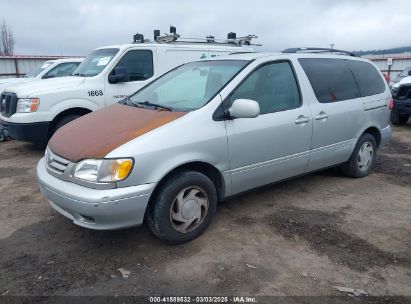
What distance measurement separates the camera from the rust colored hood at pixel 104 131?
3.12 m

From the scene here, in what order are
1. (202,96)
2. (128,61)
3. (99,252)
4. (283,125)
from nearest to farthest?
(99,252) < (202,96) < (283,125) < (128,61)

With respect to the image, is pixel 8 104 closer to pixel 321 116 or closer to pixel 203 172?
pixel 203 172

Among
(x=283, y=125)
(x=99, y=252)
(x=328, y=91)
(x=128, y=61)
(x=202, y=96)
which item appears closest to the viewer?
(x=99, y=252)

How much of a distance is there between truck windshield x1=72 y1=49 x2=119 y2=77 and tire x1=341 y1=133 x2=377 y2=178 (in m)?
4.54

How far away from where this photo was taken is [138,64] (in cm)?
723

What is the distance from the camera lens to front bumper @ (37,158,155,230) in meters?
2.94

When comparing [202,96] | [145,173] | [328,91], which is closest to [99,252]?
[145,173]

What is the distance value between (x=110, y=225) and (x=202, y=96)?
1495 mm

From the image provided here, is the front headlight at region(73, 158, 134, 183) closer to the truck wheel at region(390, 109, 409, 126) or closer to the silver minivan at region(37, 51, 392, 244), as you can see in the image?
the silver minivan at region(37, 51, 392, 244)

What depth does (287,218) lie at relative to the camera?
3.99 metres

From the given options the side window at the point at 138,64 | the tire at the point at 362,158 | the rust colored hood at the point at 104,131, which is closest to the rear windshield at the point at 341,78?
the tire at the point at 362,158

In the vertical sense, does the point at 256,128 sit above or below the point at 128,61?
below

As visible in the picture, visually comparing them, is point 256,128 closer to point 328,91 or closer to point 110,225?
point 328,91

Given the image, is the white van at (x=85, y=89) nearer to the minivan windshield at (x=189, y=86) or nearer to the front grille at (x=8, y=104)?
the front grille at (x=8, y=104)
